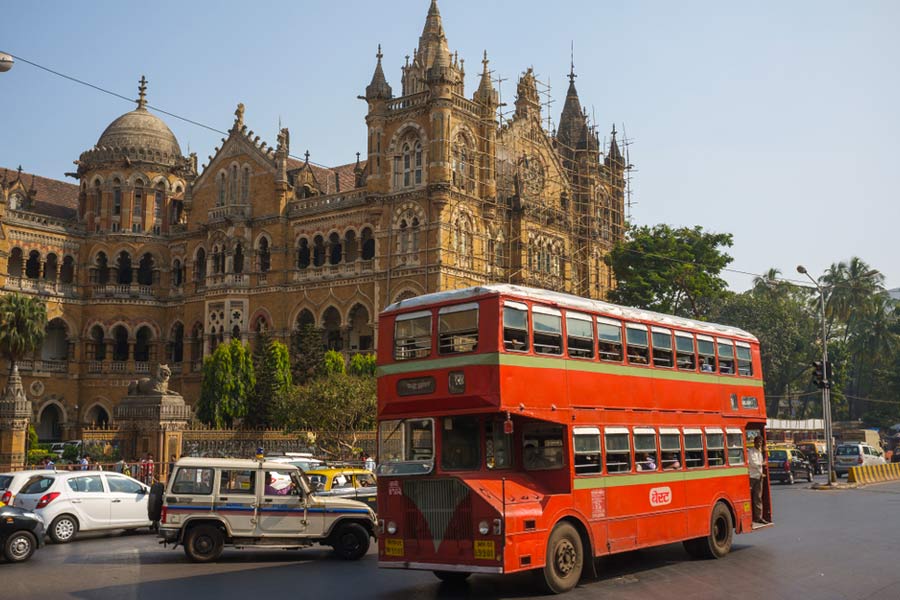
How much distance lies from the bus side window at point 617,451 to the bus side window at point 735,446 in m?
3.61

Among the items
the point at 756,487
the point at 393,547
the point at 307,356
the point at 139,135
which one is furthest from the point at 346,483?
the point at 139,135

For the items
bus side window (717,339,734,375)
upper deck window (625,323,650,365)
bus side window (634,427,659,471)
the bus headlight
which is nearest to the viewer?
the bus headlight

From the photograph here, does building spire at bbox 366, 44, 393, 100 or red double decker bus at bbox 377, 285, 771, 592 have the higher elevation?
building spire at bbox 366, 44, 393, 100

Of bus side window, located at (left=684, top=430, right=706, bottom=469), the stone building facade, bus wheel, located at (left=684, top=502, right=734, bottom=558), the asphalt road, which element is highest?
the stone building facade

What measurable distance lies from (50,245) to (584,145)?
30294 mm

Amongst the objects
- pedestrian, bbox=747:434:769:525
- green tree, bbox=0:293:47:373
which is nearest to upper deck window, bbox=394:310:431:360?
pedestrian, bbox=747:434:769:525

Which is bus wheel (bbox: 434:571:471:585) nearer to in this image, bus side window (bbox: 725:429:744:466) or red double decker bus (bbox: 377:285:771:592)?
red double decker bus (bbox: 377:285:771:592)

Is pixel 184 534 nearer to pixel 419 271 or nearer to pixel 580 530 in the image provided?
pixel 580 530

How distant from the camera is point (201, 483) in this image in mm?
16656

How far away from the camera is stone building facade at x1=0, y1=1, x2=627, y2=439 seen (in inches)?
1734

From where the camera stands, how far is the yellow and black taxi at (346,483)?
19672mm

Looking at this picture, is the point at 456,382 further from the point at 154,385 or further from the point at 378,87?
the point at 378,87

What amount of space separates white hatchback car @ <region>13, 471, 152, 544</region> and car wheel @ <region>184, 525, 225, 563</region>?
4235mm

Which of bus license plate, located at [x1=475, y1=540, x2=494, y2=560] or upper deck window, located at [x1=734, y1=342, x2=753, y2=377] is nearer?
bus license plate, located at [x1=475, y1=540, x2=494, y2=560]
